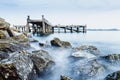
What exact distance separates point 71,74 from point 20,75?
12.0 ft

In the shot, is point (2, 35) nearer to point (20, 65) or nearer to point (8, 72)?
point (20, 65)

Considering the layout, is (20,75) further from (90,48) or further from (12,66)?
(90,48)

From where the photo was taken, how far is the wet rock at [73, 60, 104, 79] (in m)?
14.7

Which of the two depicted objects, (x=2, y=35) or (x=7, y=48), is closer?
(x=7, y=48)

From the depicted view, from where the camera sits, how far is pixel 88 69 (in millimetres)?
15047

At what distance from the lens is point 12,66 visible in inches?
481

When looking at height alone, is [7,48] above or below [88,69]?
above

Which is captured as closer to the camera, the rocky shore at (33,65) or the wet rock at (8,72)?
the wet rock at (8,72)

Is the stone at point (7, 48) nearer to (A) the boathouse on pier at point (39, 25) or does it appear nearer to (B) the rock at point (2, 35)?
(B) the rock at point (2, 35)

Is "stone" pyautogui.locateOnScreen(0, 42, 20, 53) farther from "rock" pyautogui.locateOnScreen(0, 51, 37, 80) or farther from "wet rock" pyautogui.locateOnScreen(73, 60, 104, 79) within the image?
"wet rock" pyautogui.locateOnScreen(73, 60, 104, 79)

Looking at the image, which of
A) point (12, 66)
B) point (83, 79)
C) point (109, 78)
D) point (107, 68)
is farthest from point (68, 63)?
point (12, 66)

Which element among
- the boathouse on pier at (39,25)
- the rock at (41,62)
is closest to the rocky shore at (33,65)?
the rock at (41,62)

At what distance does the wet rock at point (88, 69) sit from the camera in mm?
14656

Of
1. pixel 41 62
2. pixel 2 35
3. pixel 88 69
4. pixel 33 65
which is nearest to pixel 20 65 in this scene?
pixel 33 65
